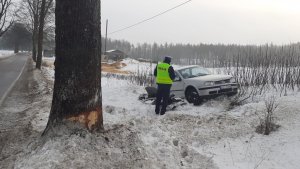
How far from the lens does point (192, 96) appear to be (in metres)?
13.0

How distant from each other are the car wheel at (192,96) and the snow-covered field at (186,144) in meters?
2.05

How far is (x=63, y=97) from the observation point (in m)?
6.73

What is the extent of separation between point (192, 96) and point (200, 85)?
0.51 meters

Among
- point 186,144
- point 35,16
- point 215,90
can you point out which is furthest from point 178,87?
point 35,16

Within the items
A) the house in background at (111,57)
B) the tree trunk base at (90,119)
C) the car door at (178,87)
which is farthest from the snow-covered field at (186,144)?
the house in background at (111,57)

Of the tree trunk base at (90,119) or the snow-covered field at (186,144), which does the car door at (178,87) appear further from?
the tree trunk base at (90,119)

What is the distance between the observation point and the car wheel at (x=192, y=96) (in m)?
12.7

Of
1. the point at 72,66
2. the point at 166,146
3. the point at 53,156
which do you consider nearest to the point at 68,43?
the point at 72,66

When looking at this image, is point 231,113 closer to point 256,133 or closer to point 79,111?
point 256,133

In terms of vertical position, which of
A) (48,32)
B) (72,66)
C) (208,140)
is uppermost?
(48,32)

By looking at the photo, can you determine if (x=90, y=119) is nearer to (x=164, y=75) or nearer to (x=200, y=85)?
(x=164, y=75)

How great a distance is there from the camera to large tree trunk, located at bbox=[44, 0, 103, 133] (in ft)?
21.7

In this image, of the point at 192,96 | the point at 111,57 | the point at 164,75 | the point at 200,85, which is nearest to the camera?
the point at 164,75

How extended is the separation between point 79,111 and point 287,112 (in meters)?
5.34
